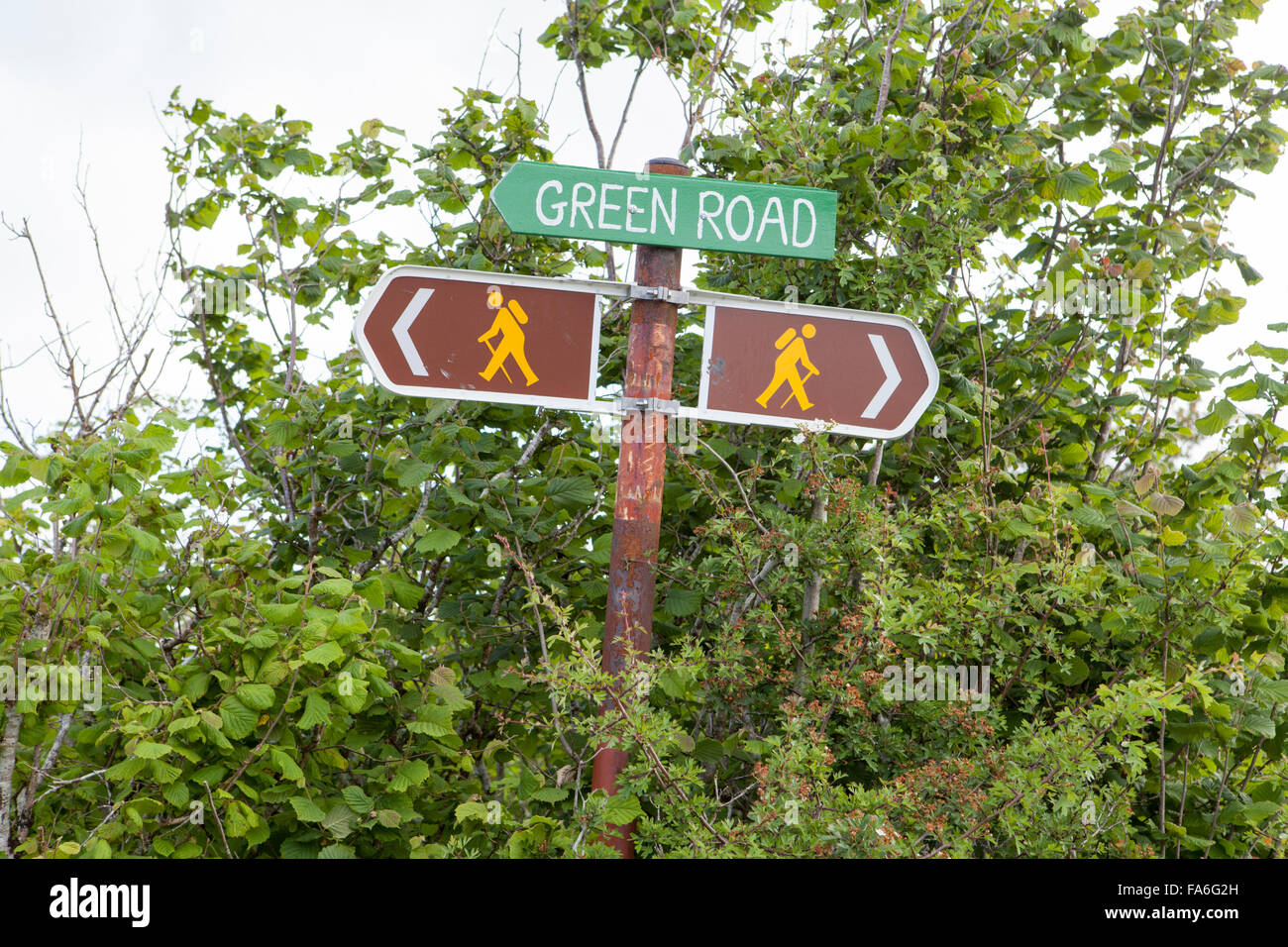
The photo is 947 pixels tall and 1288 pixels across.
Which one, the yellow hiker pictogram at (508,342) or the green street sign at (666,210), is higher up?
the green street sign at (666,210)

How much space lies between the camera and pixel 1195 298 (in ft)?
11.2

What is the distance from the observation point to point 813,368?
8.61 feet

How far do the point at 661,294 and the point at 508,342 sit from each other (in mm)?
398

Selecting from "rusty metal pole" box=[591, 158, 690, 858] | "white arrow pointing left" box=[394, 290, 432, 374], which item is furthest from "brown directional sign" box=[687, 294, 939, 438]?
"white arrow pointing left" box=[394, 290, 432, 374]

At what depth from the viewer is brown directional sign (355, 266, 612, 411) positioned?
2523 mm

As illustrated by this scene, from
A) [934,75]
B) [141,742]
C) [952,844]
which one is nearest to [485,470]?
[141,742]


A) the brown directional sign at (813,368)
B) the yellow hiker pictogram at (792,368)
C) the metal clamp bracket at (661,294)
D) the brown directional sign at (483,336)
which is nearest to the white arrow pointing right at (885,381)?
the brown directional sign at (813,368)

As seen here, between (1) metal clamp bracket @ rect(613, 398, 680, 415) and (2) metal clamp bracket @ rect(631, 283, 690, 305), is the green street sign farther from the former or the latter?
(1) metal clamp bracket @ rect(613, 398, 680, 415)

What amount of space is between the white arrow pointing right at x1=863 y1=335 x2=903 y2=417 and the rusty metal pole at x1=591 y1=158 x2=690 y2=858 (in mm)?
518

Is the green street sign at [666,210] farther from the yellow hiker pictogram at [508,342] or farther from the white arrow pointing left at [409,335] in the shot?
the white arrow pointing left at [409,335]

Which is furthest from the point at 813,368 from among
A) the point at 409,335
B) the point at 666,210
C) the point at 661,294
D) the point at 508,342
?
the point at 409,335

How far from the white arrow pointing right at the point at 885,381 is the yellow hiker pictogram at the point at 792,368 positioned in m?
0.16

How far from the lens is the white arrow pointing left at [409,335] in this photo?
2.53 meters

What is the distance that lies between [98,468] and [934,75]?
2749 millimetres
